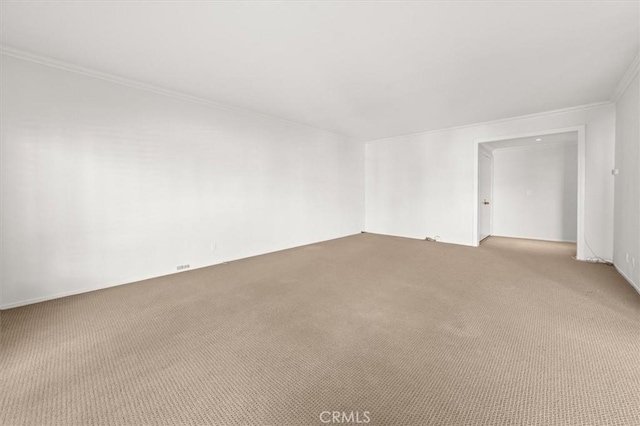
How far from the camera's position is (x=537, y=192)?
256 inches

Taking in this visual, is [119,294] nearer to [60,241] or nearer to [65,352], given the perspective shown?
[60,241]

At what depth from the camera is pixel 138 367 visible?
1.79 meters

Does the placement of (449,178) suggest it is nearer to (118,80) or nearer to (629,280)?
(629,280)

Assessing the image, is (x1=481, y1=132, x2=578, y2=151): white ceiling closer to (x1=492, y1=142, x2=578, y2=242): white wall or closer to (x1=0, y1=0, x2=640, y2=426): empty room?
(x1=492, y1=142, x2=578, y2=242): white wall

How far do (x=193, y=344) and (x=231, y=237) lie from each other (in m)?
2.74

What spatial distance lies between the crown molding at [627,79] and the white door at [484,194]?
7.27ft

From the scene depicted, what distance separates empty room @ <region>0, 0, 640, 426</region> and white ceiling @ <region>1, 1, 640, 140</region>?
1.1 inches

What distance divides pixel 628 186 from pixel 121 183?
672 cm

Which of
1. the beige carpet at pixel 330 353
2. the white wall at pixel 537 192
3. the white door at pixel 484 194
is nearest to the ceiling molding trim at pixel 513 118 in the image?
the white door at pixel 484 194

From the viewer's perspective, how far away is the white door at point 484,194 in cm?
609

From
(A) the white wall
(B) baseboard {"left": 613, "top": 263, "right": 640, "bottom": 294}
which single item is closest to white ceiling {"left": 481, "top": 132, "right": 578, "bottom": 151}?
(A) the white wall

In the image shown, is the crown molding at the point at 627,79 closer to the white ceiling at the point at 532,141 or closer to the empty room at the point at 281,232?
the empty room at the point at 281,232

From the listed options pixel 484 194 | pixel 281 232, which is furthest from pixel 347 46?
pixel 484 194

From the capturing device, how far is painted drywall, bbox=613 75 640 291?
10.2 feet
